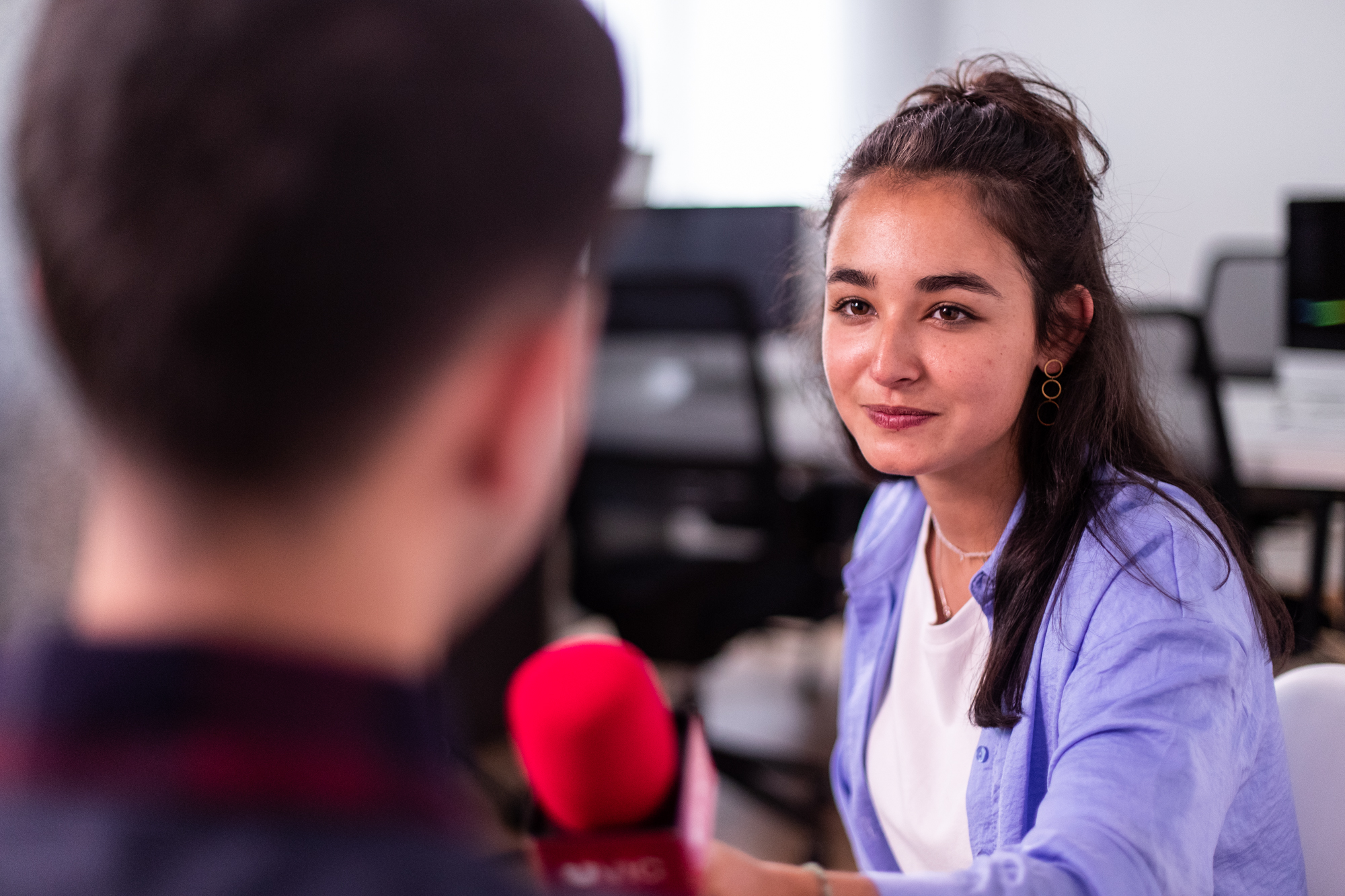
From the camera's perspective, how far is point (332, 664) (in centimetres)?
31

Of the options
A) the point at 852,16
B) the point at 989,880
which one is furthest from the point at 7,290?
the point at 852,16

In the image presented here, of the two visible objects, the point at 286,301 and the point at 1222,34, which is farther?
the point at 1222,34

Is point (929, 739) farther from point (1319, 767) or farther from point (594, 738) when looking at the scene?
point (594, 738)

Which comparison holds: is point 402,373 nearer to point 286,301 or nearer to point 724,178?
point 286,301

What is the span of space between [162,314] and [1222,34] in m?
4.78

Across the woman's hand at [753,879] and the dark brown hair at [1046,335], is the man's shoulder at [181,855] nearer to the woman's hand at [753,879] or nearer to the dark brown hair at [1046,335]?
the woman's hand at [753,879]

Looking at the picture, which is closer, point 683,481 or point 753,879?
point 753,879

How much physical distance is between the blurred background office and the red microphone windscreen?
204 millimetres

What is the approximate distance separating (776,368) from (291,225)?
2624mm

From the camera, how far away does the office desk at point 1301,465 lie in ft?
6.26

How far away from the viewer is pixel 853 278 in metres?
0.97

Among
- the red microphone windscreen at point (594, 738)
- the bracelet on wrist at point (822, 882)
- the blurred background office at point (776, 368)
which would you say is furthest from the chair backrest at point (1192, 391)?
the red microphone windscreen at point (594, 738)

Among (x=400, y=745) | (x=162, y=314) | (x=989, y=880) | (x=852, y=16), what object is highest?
(x=852, y=16)

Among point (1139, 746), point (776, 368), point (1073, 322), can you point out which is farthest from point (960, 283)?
point (776, 368)
